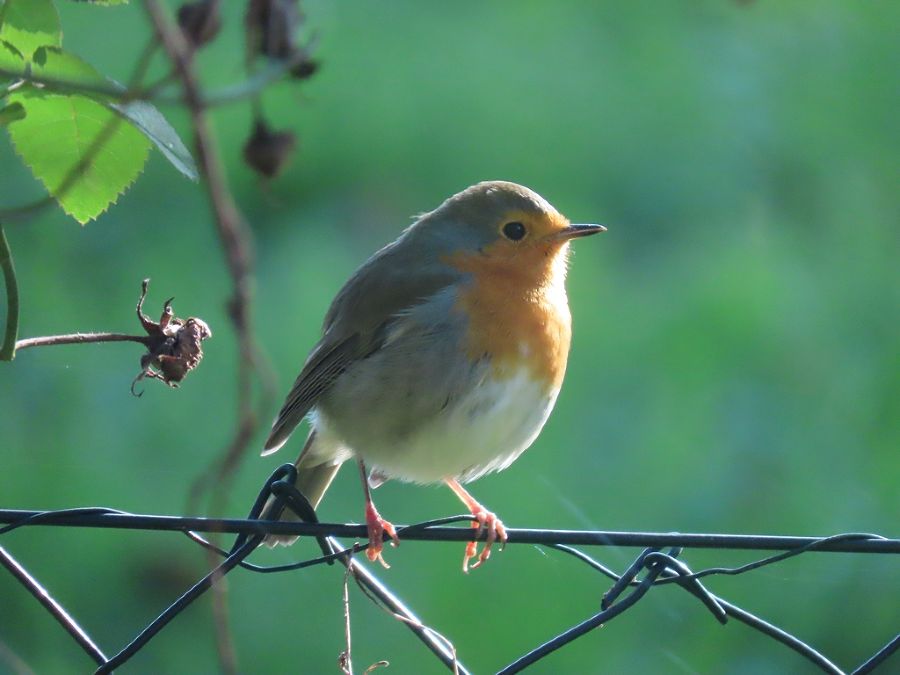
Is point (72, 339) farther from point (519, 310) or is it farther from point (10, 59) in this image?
point (519, 310)

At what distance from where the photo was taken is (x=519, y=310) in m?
2.78

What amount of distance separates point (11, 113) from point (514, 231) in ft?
5.01

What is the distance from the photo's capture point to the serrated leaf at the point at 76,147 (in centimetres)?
163

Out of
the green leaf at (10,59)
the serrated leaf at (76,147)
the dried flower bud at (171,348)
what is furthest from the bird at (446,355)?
the green leaf at (10,59)

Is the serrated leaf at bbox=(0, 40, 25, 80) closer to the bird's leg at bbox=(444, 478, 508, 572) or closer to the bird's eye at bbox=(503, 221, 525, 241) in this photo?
the bird's leg at bbox=(444, 478, 508, 572)

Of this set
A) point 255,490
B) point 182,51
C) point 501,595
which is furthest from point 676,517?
point 182,51

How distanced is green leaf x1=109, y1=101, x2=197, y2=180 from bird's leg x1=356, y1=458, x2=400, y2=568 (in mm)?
561

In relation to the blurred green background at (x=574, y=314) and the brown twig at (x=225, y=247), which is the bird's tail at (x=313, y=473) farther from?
the brown twig at (x=225, y=247)

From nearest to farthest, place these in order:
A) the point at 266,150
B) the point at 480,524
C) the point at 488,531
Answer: the point at 266,150
the point at 488,531
the point at 480,524

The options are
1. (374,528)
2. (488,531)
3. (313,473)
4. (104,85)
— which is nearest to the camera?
(104,85)

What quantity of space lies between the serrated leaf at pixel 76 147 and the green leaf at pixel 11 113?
0.06 feet

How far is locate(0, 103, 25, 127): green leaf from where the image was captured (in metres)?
1.58

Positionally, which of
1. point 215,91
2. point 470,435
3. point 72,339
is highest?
point 215,91

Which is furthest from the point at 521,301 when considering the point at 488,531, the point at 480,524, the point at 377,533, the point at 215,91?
the point at 215,91
